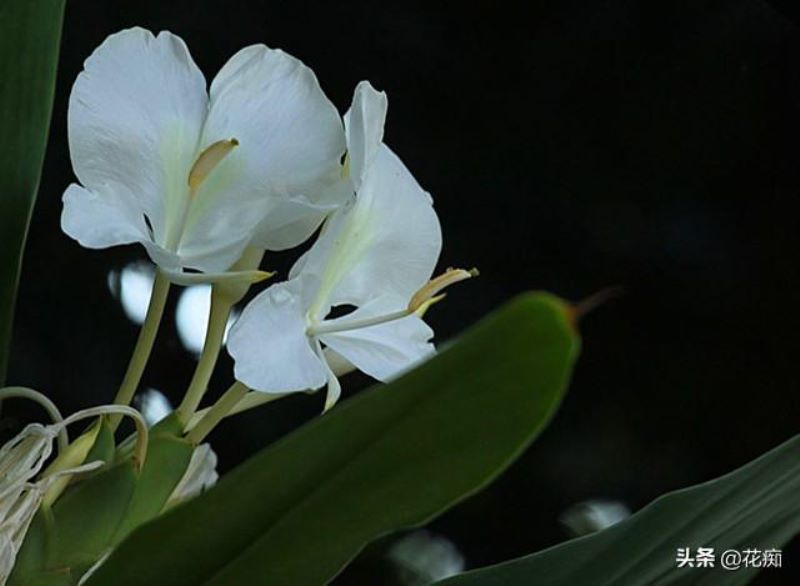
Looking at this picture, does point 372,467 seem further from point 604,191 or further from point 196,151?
point 604,191

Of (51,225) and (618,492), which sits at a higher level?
(51,225)

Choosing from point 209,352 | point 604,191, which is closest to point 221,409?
point 209,352

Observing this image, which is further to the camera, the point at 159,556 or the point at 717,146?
the point at 717,146

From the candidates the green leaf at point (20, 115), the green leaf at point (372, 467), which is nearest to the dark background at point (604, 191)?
the green leaf at point (20, 115)

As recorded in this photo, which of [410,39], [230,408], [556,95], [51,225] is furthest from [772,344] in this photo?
[230,408]

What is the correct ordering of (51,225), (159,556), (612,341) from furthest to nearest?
(612,341) < (51,225) < (159,556)

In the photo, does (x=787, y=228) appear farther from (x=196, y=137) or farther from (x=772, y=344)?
(x=196, y=137)

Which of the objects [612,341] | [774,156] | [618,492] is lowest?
[618,492]
